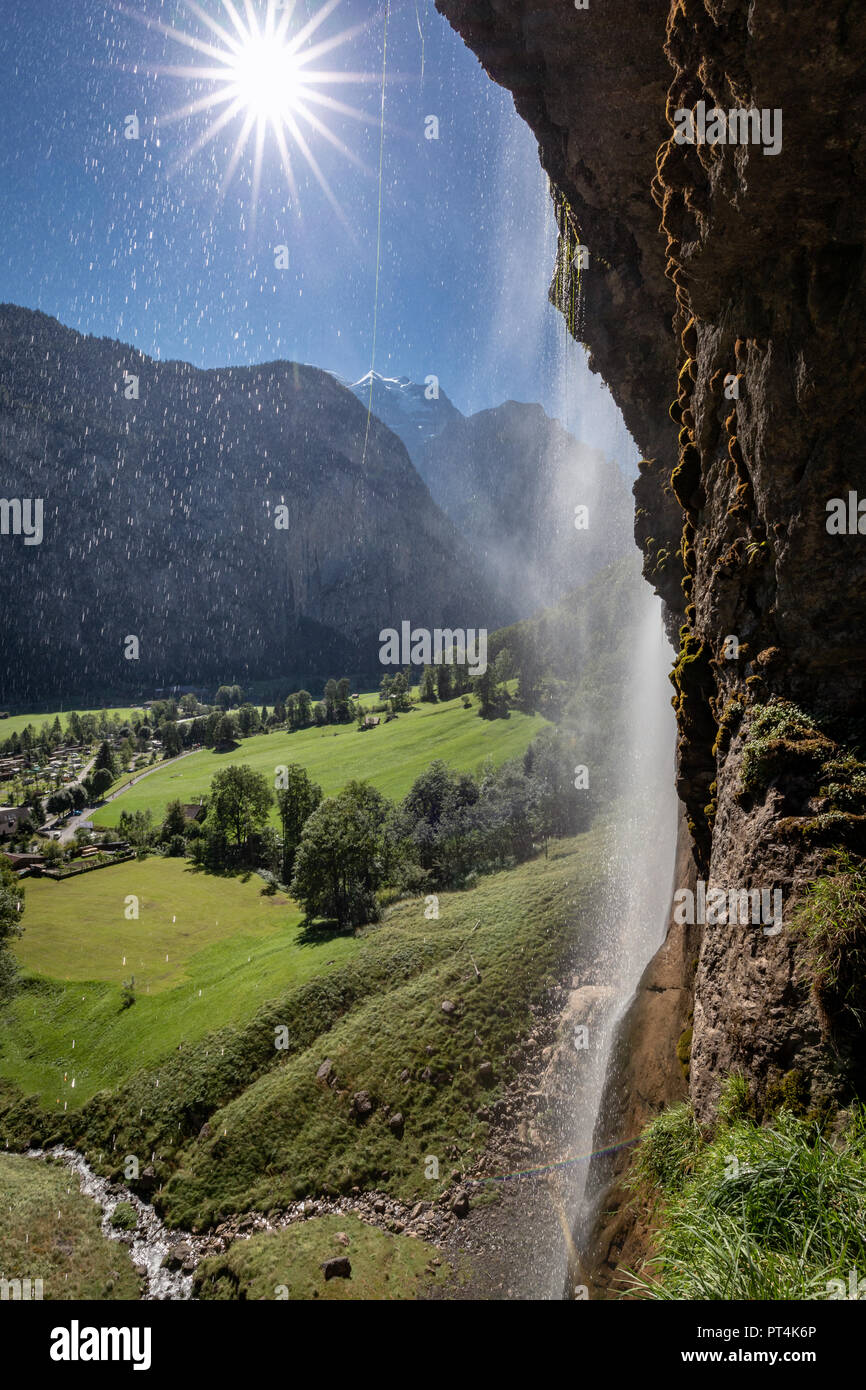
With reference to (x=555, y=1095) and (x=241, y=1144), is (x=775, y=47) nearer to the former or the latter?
(x=555, y=1095)

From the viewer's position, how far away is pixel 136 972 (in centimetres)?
3891

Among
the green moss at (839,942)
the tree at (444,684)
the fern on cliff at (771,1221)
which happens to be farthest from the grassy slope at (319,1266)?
the tree at (444,684)

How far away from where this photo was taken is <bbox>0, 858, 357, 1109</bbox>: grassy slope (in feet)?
102

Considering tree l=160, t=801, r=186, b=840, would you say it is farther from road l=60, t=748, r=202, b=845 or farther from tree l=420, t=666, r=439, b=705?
tree l=420, t=666, r=439, b=705

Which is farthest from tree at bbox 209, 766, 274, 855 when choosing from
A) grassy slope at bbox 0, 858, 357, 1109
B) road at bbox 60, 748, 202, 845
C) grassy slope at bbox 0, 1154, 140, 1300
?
grassy slope at bbox 0, 1154, 140, 1300

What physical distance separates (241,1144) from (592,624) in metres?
83.9

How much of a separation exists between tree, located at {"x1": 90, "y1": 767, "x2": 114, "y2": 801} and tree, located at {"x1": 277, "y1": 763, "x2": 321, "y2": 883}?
5101 centimetres

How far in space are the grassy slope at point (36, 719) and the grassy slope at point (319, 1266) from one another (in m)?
153

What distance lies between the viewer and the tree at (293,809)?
57.4 m

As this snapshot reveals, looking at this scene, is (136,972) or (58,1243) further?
(136,972)

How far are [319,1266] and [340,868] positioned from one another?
26.5m

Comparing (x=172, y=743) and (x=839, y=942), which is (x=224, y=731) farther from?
(x=839, y=942)

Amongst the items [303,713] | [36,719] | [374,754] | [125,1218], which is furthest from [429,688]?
[36,719]

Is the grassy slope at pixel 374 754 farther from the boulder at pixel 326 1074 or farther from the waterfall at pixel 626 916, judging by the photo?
the boulder at pixel 326 1074
